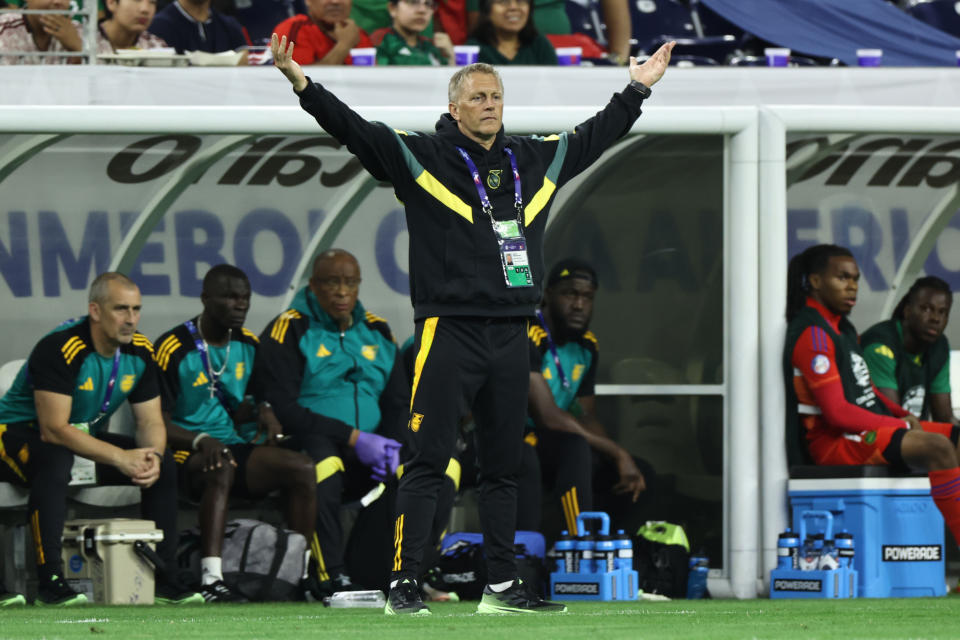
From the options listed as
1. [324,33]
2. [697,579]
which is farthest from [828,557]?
[324,33]

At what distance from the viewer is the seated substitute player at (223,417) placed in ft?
22.6

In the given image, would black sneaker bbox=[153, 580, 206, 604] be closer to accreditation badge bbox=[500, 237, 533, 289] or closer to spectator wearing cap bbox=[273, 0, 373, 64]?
accreditation badge bbox=[500, 237, 533, 289]

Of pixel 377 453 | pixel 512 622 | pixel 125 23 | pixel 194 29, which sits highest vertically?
pixel 194 29

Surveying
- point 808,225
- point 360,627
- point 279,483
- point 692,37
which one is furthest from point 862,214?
point 360,627

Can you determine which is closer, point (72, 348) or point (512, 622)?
point (512, 622)

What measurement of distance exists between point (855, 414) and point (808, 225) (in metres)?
1.81

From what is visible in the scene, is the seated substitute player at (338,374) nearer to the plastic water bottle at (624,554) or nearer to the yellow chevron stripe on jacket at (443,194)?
the plastic water bottle at (624,554)

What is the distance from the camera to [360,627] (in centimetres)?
466

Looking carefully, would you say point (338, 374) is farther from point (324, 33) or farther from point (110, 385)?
point (324, 33)

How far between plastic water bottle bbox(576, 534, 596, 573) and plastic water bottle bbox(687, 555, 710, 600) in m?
0.59

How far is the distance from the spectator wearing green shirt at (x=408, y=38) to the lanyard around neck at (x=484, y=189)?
115 inches

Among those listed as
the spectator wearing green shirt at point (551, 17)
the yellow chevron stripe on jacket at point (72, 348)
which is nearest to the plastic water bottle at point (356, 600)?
the yellow chevron stripe on jacket at point (72, 348)

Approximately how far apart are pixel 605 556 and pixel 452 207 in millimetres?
2180

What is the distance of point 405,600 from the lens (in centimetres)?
498
